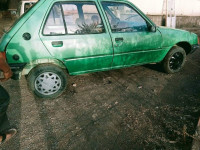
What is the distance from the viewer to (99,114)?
294cm

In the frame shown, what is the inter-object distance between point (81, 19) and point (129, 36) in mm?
1029

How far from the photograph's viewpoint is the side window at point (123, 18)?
11.8 ft

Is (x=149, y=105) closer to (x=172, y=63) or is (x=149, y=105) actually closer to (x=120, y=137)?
(x=120, y=137)

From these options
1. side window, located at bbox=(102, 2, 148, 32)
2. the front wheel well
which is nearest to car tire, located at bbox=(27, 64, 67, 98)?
side window, located at bbox=(102, 2, 148, 32)

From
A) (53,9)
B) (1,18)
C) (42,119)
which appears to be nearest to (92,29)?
(53,9)

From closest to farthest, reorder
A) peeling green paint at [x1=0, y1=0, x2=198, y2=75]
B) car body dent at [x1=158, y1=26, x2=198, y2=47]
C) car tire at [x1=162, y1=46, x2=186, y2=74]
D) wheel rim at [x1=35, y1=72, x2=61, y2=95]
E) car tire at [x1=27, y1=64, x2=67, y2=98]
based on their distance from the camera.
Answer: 1. peeling green paint at [x1=0, y1=0, x2=198, y2=75]
2. car tire at [x1=27, y1=64, x2=67, y2=98]
3. wheel rim at [x1=35, y1=72, x2=61, y2=95]
4. car body dent at [x1=158, y1=26, x2=198, y2=47]
5. car tire at [x1=162, y1=46, x2=186, y2=74]

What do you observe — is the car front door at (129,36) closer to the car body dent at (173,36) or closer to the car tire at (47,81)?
the car body dent at (173,36)

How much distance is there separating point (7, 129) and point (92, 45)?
1.96 metres

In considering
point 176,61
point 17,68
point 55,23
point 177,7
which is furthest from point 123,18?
point 177,7

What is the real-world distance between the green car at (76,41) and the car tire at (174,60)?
3.7 inches

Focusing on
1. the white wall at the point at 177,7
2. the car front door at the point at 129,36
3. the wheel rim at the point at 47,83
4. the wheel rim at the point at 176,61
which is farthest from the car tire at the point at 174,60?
the white wall at the point at 177,7

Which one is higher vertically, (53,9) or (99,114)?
(53,9)

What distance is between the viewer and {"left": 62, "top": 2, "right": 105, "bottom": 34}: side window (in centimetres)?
318

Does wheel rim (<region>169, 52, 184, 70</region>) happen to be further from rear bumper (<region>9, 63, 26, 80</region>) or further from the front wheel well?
rear bumper (<region>9, 63, 26, 80</region>)
